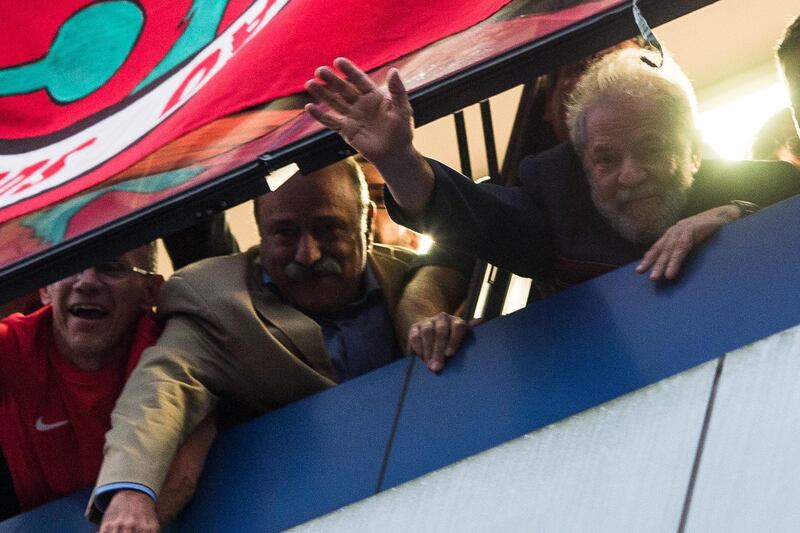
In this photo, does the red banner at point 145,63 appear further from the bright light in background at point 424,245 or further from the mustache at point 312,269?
the bright light in background at point 424,245

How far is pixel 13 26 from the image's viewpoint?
3447 millimetres

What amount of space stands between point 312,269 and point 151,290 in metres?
0.36

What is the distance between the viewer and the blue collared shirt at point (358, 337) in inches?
120

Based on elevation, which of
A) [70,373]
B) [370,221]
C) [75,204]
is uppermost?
[75,204]

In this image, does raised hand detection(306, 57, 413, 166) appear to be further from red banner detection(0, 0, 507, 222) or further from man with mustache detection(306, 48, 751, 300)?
red banner detection(0, 0, 507, 222)

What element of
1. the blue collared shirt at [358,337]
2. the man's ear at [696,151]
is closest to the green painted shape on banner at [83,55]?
the blue collared shirt at [358,337]

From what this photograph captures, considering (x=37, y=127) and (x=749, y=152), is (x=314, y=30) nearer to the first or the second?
(x=37, y=127)

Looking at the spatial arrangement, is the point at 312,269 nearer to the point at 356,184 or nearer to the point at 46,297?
the point at 356,184

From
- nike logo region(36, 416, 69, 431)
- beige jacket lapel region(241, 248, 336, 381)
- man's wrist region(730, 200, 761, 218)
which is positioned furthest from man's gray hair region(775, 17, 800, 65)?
nike logo region(36, 416, 69, 431)

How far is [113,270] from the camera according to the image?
3197 millimetres

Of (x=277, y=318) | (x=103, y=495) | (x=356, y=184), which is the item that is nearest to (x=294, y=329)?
(x=277, y=318)

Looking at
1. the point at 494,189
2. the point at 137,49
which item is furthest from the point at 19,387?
the point at 494,189

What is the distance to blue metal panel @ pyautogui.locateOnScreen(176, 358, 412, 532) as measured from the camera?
2.78 m

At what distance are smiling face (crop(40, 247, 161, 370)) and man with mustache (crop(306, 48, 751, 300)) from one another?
2.70ft
